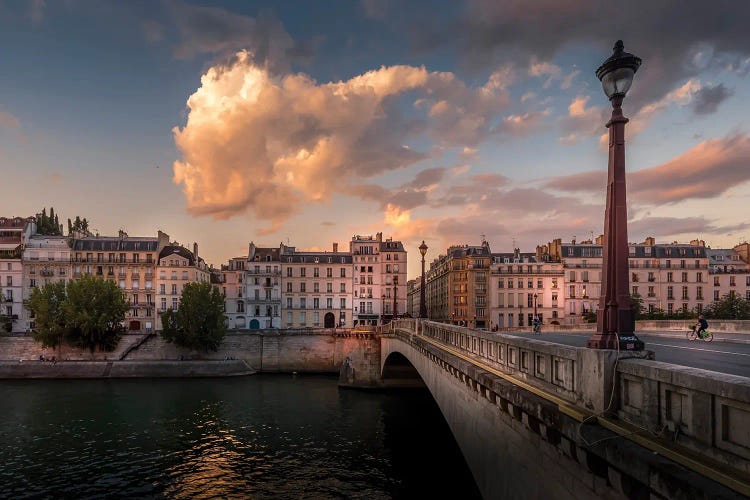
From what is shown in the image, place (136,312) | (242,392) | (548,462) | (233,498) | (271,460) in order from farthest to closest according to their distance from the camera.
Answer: (136,312), (242,392), (271,460), (233,498), (548,462)

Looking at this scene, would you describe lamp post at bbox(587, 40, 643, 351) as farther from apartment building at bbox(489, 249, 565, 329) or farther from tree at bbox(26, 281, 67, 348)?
apartment building at bbox(489, 249, 565, 329)

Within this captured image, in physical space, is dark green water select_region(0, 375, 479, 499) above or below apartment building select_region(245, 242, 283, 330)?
below

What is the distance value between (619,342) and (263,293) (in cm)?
8648

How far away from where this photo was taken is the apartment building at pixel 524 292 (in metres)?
88.6

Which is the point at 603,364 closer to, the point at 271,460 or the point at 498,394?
the point at 498,394

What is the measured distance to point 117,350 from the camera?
68750 millimetres

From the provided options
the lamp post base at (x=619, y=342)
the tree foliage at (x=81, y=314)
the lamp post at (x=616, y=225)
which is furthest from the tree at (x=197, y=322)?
the lamp post base at (x=619, y=342)

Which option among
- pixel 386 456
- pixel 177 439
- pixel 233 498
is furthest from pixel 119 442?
pixel 386 456

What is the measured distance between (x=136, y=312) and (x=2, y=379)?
2653cm

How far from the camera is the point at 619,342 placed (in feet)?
27.1

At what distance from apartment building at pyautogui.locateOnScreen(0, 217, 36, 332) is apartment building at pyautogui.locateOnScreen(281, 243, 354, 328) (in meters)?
42.2

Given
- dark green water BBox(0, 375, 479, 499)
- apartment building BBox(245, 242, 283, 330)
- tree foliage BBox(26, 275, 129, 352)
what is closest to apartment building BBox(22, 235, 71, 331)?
tree foliage BBox(26, 275, 129, 352)

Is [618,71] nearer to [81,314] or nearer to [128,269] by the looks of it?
[81,314]

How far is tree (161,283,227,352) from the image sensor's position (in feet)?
218
